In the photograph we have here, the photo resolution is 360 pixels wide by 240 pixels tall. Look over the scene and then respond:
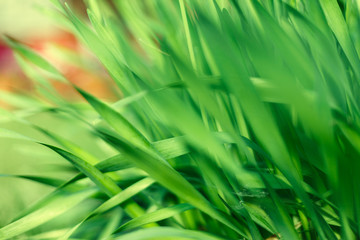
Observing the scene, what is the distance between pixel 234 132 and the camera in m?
0.40

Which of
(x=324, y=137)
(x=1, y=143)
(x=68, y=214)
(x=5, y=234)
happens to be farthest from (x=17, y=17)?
(x=324, y=137)

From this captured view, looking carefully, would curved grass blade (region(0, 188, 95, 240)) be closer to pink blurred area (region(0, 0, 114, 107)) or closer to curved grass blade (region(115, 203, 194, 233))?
curved grass blade (region(115, 203, 194, 233))

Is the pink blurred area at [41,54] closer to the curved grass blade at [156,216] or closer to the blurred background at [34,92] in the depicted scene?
the blurred background at [34,92]

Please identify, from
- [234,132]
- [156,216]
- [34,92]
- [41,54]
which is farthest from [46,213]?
[41,54]

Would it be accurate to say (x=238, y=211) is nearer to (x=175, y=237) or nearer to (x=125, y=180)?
(x=175, y=237)

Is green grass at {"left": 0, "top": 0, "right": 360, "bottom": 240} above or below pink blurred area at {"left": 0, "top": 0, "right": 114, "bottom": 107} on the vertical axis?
below

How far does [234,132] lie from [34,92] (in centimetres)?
188

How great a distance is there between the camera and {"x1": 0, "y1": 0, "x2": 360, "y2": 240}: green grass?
39 centimetres

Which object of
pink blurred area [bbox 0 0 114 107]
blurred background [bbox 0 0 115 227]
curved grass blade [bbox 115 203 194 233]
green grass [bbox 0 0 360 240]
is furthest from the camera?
pink blurred area [bbox 0 0 114 107]

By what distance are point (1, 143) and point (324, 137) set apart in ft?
4.98

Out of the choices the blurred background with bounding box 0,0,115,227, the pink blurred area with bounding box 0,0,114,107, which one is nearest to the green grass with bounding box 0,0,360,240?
the blurred background with bounding box 0,0,115,227

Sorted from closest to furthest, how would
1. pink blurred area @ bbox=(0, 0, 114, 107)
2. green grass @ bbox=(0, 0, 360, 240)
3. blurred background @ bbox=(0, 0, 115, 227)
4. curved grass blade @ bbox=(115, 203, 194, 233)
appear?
green grass @ bbox=(0, 0, 360, 240), curved grass blade @ bbox=(115, 203, 194, 233), blurred background @ bbox=(0, 0, 115, 227), pink blurred area @ bbox=(0, 0, 114, 107)

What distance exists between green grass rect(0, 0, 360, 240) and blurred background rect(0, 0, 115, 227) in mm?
118

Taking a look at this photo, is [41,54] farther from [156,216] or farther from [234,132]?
[234,132]
